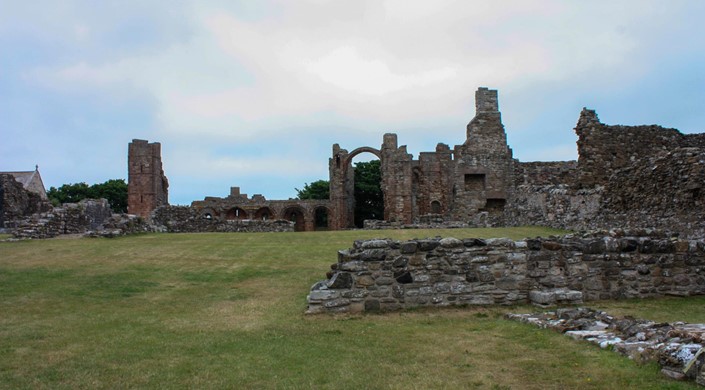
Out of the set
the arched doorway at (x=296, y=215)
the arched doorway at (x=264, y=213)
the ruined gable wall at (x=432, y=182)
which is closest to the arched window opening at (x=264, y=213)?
the arched doorway at (x=264, y=213)

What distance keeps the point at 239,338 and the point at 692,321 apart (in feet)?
20.4

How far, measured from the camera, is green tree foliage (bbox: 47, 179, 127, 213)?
78188mm

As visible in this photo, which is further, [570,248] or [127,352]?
[570,248]

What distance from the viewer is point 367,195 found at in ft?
209

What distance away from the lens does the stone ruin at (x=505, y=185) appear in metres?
13.8

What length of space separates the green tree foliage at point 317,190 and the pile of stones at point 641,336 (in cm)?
6697

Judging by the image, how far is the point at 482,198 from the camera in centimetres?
3662

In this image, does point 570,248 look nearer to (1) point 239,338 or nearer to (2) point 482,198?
(1) point 239,338

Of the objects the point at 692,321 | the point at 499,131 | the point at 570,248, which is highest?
the point at 499,131

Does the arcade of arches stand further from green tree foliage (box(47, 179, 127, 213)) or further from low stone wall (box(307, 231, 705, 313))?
green tree foliage (box(47, 179, 127, 213))

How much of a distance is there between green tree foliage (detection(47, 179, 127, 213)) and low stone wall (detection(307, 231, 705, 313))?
248 ft

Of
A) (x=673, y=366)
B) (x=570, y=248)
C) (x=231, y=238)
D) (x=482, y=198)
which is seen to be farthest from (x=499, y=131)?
(x=673, y=366)

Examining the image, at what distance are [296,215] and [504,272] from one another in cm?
5257

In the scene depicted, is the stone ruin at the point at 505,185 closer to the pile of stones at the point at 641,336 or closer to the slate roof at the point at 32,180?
the pile of stones at the point at 641,336
